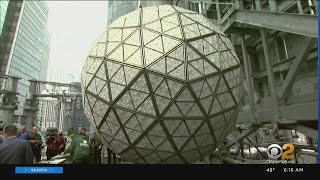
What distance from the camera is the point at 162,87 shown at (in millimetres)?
3588

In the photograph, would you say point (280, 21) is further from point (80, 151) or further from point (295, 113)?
point (80, 151)

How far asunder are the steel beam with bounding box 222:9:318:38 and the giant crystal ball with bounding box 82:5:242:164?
8.17 feet

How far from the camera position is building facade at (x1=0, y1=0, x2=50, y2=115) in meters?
61.3

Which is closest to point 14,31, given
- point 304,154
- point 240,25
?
point 240,25

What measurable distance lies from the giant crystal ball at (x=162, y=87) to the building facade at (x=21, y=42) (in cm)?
5757

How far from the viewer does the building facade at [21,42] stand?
6134cm

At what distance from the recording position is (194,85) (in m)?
3.62

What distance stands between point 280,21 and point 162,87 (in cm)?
472

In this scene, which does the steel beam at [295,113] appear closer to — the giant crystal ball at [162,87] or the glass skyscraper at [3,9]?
the giant crystal ball at [162,87]

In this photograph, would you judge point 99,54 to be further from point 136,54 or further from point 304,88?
point 304,88
